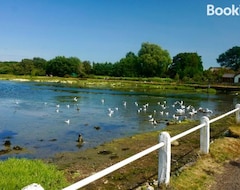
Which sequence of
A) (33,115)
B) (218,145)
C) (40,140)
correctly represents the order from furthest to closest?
(33,115) < (40,140) < (218,145)

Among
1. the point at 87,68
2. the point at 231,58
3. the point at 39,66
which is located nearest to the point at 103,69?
the point at 87,68

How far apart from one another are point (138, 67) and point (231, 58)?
190ft

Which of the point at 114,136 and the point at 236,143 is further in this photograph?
the point at 114,136

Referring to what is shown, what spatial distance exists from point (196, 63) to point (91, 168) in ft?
365

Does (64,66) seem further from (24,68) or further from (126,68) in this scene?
(126,68)

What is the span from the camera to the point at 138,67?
371 feet

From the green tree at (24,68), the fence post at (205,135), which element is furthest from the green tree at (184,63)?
the fence post at (205,135)

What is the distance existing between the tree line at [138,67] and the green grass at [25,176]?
92.0 m

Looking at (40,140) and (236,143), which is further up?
(236,143)

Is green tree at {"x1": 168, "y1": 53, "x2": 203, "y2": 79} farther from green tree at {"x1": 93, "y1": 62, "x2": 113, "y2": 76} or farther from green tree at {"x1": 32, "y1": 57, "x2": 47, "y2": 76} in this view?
green tree at {"x1": 32, "y1": 57, "x2": 47, "y2": 76}

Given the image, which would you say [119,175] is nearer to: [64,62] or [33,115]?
[33,115]

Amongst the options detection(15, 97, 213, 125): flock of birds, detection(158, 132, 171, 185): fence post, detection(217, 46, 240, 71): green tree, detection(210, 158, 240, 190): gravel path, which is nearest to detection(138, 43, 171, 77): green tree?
detection(217, 46, 240, 71): green tree

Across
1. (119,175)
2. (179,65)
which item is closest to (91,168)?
(119,175)

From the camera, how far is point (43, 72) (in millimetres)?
131250
